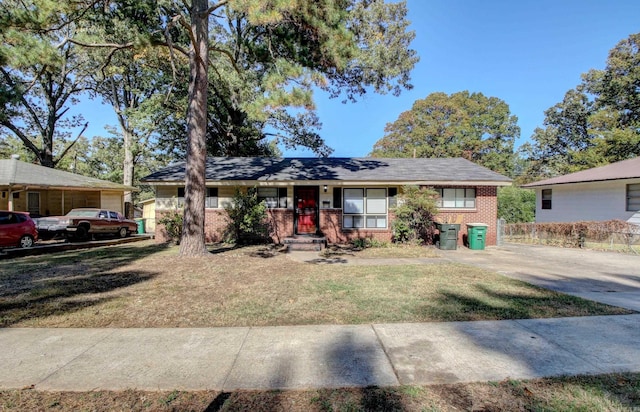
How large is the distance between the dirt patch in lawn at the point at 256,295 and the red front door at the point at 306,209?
5.35 meters

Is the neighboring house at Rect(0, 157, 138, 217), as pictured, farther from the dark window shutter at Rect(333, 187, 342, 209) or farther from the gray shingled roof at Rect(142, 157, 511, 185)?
the dark window shutter at Rect(333, 187, 342, 209)

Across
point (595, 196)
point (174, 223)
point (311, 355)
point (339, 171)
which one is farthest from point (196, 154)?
point (595, 196)

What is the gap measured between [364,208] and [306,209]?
2.64 meters

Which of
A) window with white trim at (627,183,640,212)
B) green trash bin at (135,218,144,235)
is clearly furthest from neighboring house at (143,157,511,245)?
window with white trim at (627,183,640,212)

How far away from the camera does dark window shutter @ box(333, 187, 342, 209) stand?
1426 centimetres

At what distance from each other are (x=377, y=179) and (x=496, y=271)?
21.0 ft

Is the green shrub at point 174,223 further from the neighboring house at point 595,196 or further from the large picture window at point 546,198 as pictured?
the large picture window at point 546,198

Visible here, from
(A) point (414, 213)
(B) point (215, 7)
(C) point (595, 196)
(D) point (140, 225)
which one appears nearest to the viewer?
(B) point (215, 7)

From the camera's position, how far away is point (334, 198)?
14281 mm

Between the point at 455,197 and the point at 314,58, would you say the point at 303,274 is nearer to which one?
the point at 314,58

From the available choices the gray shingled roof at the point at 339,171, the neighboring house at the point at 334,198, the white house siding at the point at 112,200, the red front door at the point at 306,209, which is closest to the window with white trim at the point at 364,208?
the neighboring house at the point at 334,198

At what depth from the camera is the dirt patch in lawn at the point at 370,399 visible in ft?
8.80

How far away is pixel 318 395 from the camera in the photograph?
9.40ft

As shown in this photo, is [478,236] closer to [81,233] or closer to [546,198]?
[546,198]
